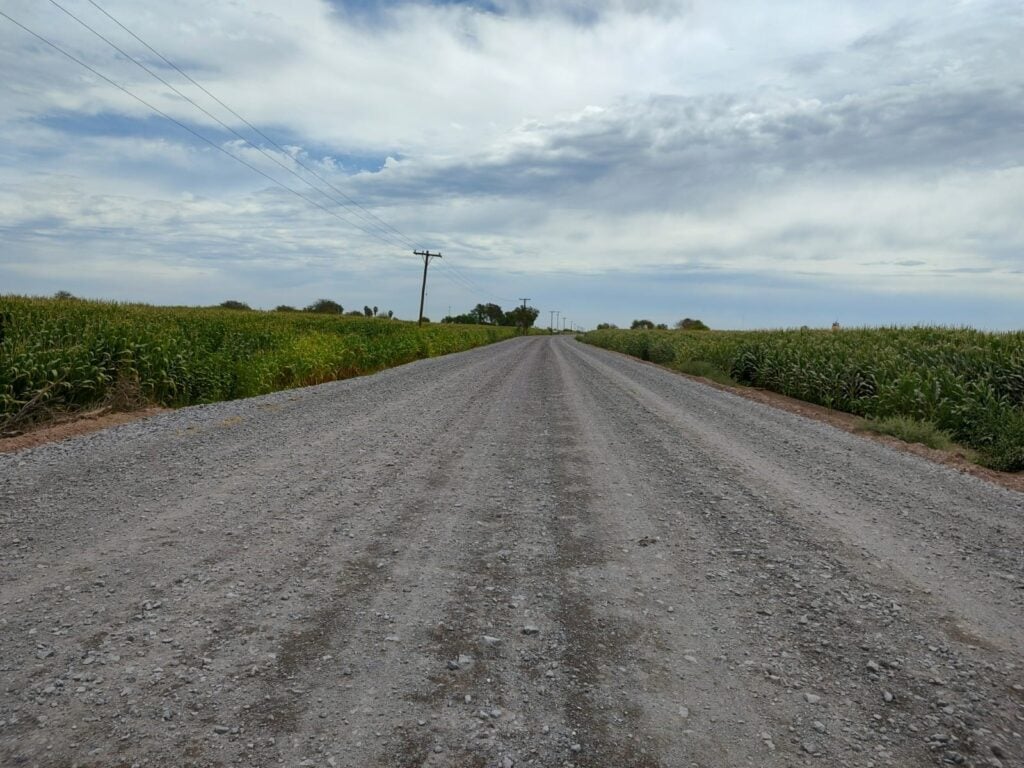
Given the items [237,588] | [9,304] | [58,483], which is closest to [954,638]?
[237,588]

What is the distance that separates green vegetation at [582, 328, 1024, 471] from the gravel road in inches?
164

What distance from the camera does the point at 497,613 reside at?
3379mm

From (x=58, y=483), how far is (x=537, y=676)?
16.7 ft

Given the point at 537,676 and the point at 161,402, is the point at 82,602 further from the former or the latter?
the point at 161,402

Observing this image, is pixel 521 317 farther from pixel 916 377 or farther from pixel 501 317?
pixel 916 377

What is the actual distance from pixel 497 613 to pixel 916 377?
1210 cm

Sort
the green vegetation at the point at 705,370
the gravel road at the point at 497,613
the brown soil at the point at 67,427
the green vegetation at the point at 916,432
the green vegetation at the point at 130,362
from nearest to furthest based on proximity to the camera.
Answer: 1. the gravel road at the point at 497,613
2. the brown soil at the point at 67,427
3. the green vegetation at the point at 130,362
4. the green vegetation at the point at 916,432
5. the green vegetation at the point at 705,370

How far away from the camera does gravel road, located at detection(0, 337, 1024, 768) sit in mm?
2408

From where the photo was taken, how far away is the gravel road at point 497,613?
7.90 ft

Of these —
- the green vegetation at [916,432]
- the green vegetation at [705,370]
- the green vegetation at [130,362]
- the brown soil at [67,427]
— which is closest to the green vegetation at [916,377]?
the green vegetation at [916,432]

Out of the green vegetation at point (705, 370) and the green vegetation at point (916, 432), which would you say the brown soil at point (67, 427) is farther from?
the green vegetation at point (705, 370)

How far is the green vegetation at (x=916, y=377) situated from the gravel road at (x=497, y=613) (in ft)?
13.7

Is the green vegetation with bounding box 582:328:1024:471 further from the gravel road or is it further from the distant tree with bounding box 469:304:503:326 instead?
the distant tree with bounding box 469:304:503:326

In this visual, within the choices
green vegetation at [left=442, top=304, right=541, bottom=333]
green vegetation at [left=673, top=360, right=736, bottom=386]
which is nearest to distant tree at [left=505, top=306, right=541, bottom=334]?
green vegetation at [left=442, top=304, right=541, bottom=333]
